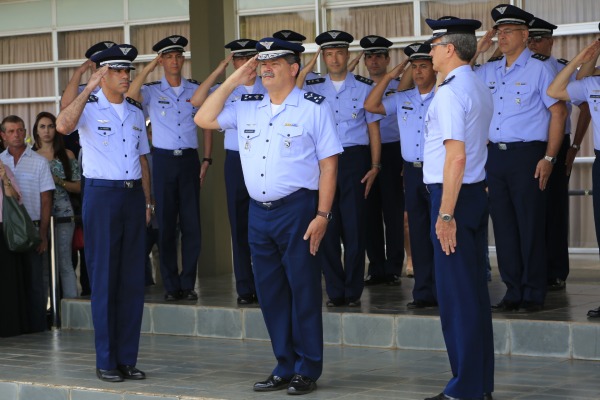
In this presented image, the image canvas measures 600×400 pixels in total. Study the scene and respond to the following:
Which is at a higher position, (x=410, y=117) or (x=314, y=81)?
(x=314, y=81)

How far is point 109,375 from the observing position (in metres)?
6.89

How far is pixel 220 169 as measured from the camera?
10.7 meters

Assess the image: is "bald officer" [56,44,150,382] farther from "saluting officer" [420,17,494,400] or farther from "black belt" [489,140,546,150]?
"black belt" [489,140,546,150]

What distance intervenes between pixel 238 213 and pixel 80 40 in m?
6.26

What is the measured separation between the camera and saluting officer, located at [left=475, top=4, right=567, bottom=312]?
7.58 m

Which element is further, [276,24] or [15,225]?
[276,24]

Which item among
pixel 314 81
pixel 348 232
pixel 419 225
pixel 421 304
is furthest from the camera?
pixel 314 81

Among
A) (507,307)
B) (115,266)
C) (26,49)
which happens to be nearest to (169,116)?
(115,266)

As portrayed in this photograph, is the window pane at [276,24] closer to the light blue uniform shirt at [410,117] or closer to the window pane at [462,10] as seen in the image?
the window pane at [462,10]

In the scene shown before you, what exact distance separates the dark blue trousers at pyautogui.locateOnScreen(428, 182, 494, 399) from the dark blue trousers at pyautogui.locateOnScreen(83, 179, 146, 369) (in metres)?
2.12

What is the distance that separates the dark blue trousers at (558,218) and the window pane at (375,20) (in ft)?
13.3

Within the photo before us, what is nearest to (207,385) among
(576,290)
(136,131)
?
(136,131)

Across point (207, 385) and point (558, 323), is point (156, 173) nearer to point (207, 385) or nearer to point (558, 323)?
point (207, 385)

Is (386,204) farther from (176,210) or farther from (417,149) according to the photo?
(176,210)
